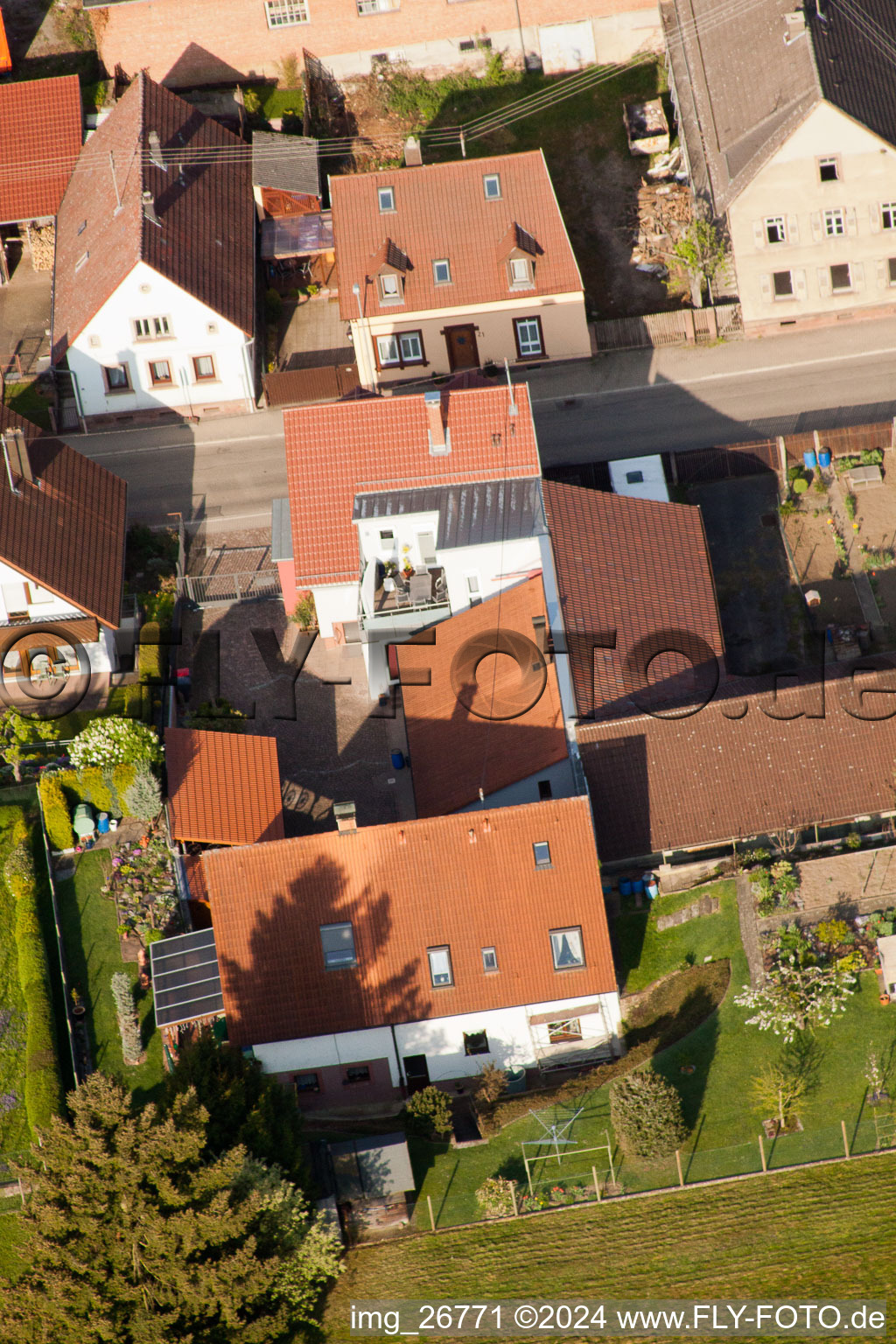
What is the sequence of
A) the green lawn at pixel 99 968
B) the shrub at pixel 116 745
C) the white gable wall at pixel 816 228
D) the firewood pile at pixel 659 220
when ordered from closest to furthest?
the green lawn at pixel 99 968, the shrub at pixel 116 745, the white gable wall at pixel 816 228, the firewood pile at pixel 659 220

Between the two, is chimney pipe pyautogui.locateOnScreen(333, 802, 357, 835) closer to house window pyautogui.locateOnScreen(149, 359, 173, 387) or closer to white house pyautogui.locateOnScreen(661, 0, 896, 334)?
house window pyautogui.locateOnScreen(149, 359, 173, 387)

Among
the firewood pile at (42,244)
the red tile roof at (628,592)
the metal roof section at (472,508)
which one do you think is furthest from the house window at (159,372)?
the red tile roof at (628,592)

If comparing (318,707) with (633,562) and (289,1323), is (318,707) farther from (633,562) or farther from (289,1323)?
(289,1323)

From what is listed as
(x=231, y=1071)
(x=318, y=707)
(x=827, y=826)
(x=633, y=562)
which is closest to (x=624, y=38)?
(x=633, y=562)

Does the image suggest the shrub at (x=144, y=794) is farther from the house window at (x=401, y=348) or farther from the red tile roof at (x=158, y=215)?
the house window at (x=401, y=348)

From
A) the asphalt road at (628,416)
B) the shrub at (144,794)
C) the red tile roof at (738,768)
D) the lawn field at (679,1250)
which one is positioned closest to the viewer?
the lawn field at (679,1250)

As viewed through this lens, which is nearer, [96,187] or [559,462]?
[559,462]

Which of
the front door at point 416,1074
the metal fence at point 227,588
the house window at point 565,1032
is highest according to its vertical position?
the metal fence at point 227,588

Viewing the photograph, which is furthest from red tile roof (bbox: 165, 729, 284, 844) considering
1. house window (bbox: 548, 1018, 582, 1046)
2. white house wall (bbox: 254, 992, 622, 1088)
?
house window (bbox: 548, 1018, 582, 1046)
